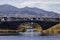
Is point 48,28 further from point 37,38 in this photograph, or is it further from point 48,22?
point 37,38

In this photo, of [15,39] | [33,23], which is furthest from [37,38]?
[33,23]

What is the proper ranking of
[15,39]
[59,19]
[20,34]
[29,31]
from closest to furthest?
[15,39]
[59,19]
[20,34]
[29,31]

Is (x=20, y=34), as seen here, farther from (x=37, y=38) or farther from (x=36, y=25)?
(x=37, y=38)

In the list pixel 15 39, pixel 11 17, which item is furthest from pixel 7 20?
pixel 15 39

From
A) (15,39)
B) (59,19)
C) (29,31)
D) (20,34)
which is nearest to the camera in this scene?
(15,39)

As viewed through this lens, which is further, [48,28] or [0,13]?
[48,28]

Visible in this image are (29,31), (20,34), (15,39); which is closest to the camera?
(15,39)
